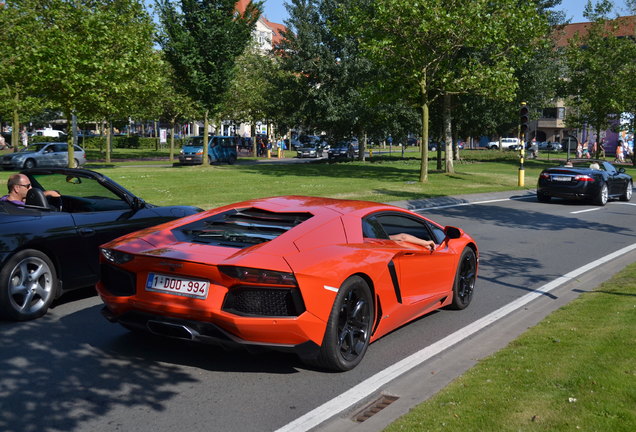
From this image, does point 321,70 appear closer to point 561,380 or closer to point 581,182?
point 581,182

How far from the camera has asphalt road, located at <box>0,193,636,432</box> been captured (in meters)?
4.29

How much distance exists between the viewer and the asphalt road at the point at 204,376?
14.1 feet

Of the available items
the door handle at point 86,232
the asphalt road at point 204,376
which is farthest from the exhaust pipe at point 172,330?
the door handle at point 86,232

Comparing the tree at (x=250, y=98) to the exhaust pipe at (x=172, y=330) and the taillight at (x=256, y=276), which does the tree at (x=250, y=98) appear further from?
the taillight at (x=256, y=276)

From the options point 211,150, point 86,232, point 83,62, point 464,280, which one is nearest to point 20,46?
point 83,62

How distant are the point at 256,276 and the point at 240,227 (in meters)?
1.16

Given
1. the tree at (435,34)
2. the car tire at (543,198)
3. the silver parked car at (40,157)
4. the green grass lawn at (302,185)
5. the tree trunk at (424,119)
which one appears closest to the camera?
the green grass lawn at (302,185)

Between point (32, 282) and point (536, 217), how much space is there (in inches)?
527

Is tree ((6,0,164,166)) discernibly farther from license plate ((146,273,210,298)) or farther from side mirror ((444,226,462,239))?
license plate ((146,273,210,298))

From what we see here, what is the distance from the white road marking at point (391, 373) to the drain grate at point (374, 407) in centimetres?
9

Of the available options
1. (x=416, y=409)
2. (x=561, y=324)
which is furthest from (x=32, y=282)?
(x=561, y=324)

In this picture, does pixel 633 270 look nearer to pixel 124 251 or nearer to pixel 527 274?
pixel 527 274

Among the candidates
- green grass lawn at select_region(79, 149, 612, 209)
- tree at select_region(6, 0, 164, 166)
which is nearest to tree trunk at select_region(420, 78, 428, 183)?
green grass lawn at select_region(79, 149, 612, 209)

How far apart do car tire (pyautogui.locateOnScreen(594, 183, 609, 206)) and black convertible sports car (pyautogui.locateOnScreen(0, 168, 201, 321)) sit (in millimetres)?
15474
